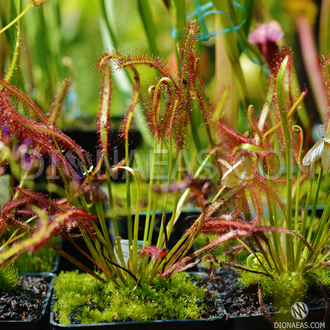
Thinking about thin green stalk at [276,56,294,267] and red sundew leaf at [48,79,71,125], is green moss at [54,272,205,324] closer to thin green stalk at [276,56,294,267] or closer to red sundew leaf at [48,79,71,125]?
thin green stalk at [276,56,294,267]

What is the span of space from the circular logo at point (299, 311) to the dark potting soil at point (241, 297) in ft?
0.06

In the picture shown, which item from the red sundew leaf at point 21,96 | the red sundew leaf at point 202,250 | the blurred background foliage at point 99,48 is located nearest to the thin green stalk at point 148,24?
the blurred background foliage at point 99,48

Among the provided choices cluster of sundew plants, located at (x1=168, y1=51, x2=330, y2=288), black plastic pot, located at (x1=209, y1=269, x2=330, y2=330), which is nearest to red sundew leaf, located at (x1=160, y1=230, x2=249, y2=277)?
cluster of sundew plants, located at (x1=168, y1=51, x2=330, y2=288)

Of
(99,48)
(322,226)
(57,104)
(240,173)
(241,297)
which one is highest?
(99,48)

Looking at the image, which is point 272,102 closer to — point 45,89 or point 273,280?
point 273,280

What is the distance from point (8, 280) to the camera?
57 cm

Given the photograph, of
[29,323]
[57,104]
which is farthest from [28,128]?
[29,323]

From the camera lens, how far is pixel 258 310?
0.52 metres

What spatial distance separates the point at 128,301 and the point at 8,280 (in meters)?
0.22

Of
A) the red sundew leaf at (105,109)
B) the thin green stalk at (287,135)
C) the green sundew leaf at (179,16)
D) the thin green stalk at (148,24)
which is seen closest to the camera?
the thin green stalk at (287,135)

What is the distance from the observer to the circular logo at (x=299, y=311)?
1.62 ft

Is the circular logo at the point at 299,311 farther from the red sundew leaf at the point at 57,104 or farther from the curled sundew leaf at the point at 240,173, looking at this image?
the red sundew leaf at the point at 57,104

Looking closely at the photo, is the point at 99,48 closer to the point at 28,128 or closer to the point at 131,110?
the point at 131,110

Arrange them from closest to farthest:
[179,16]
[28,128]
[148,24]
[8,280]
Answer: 1. [28,128]
2. [8,280]
3. [179,16]
4. [148,24]
